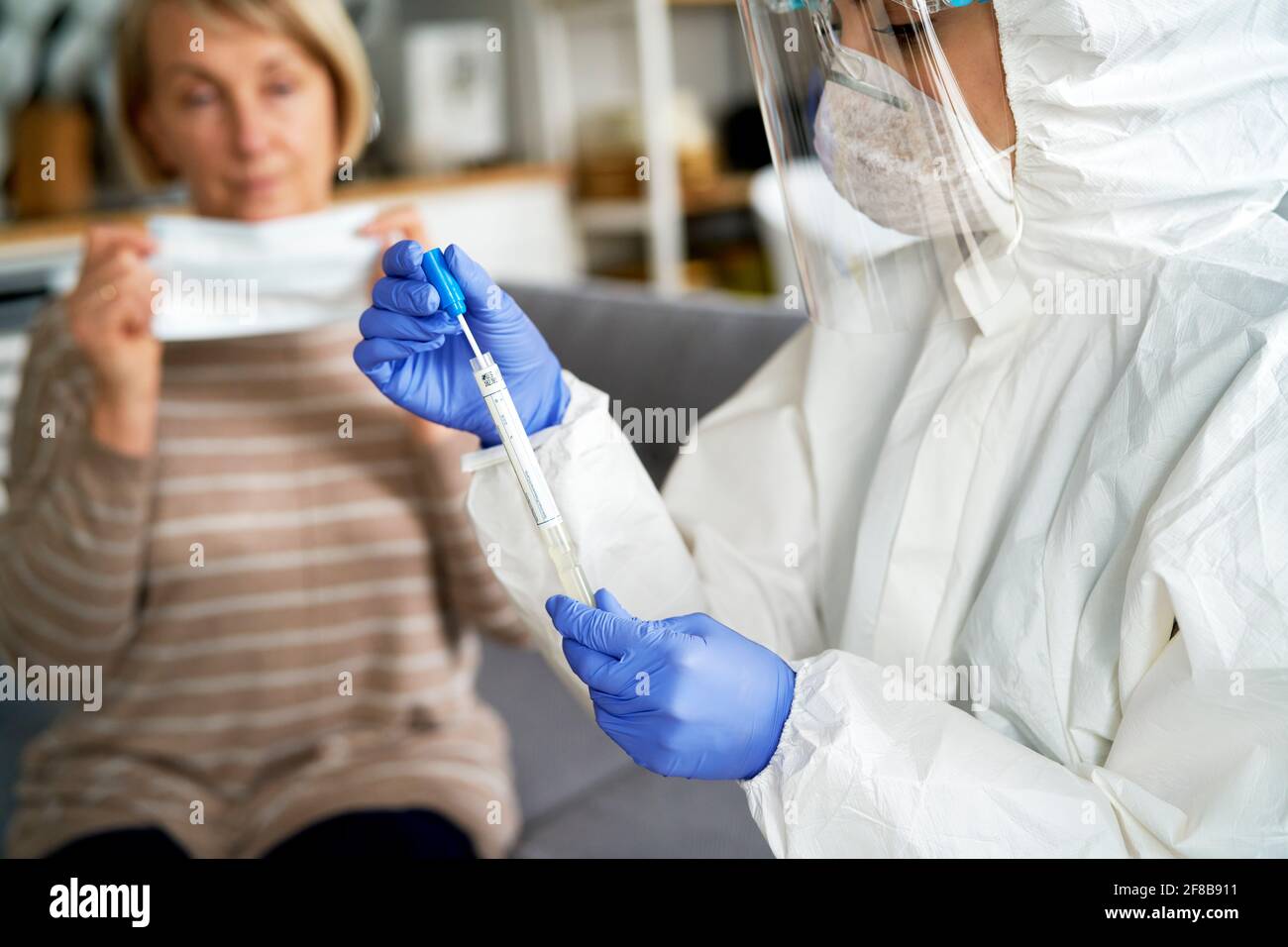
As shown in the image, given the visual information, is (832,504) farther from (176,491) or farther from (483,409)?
(176,491)

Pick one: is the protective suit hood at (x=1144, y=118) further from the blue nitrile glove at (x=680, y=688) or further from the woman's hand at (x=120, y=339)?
the woman's hand at (x=120, y=339)

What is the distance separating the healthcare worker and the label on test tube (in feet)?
0.14

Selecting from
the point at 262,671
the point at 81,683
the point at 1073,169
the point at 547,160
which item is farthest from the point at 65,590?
the point at 547,160

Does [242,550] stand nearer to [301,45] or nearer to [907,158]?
[301,45]

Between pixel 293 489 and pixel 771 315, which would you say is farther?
pixel 771 315

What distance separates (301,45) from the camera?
3.97ft

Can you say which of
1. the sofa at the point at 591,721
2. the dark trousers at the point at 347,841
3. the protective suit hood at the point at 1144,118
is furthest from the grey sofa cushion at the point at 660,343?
the protective suit hood at the point at 1144,118

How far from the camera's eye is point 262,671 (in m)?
1.24

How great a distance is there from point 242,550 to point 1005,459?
2.71ft

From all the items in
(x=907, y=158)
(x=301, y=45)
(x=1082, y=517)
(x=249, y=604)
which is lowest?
(x=249, y=604)

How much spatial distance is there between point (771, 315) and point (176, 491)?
759 mm

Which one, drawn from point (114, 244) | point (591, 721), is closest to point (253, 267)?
point (114, 244)

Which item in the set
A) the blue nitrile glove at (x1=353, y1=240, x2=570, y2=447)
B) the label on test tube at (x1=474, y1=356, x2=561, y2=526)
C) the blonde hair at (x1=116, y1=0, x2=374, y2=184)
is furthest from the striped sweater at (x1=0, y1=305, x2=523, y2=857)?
the label on test tube at (x1=474, y1=356, x2=561, y2=526)

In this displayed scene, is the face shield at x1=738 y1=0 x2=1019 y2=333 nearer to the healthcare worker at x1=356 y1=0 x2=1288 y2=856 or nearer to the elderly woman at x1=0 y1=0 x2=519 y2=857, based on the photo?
the healthcare worker at x1=356 y1=0 x2=1288 y2=856
